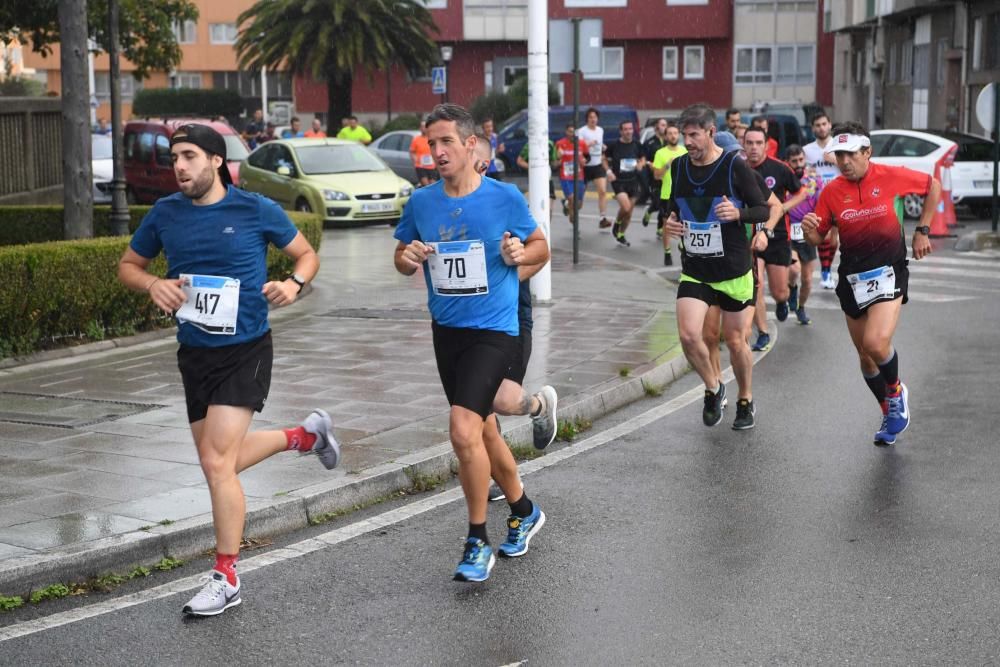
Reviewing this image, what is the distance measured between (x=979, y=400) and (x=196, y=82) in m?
71.7

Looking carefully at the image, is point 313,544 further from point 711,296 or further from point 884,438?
point 884,438

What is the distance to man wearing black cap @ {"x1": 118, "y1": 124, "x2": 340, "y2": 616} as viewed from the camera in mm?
5469

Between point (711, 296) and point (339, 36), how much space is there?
33.9 meters

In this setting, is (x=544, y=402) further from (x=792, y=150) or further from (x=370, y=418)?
(x=792, y=150)

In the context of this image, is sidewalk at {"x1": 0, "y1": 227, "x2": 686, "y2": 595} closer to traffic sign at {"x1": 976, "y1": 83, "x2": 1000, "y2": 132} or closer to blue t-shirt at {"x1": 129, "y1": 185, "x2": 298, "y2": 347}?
blue t-shirt at {"x1": 129, "y1": 185, "x2": 298, "y2": 347}

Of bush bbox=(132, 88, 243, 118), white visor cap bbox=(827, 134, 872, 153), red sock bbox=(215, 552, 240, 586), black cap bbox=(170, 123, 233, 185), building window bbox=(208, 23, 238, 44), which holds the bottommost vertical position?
red sock bbox=(215, 552, 240, 586)

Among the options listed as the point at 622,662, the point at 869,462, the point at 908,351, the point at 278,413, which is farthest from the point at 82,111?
the point at 622,662

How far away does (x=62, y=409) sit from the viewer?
Answer: 890 cm

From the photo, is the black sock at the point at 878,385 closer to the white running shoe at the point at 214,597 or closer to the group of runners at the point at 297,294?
the group of runners at the point at 297,294

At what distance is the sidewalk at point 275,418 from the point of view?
20.2 ft

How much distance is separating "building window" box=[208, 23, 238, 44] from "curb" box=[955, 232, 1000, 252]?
5922 centimetres

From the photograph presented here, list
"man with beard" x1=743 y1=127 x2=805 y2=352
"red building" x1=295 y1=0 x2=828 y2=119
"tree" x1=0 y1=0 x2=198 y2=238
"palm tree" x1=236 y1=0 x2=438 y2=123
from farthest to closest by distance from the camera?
"red building" x1=295 y1=0 x2=828 y2=119, "palm tree" x1=236 y1=0 x2=438 y2=123, "tree" x1=0 y1=0 x2=198 y2=238, "man with beard" x1=743 y1=127 x2=805 y2=352

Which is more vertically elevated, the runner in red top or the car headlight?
the runner in red top

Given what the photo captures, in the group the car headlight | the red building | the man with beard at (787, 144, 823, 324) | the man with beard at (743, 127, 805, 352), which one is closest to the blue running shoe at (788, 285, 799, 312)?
the man with beard at (787, 144, 823, 324)
